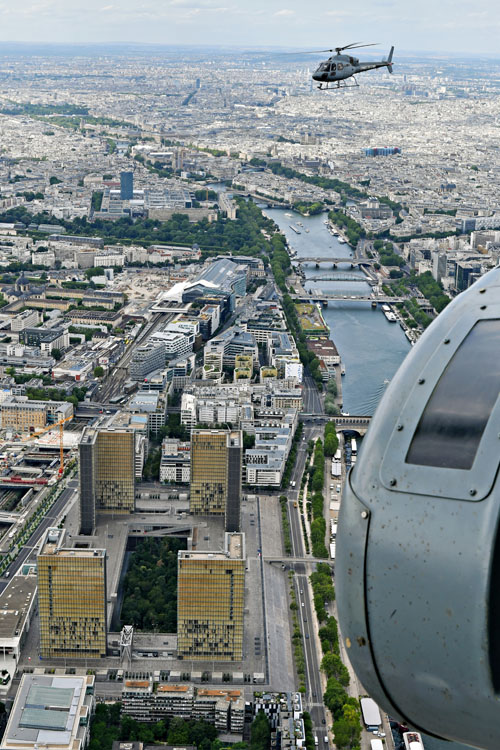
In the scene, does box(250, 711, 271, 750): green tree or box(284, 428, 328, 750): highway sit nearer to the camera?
box(250, 711, 271, 750): green tree

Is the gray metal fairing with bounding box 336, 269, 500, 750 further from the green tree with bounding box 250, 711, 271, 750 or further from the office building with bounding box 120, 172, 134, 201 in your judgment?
the office building with bounding box 120, 172, 134, 201

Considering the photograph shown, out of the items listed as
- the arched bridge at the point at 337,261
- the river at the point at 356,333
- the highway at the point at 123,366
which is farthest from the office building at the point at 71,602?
the arched bridge at the point at 337,261

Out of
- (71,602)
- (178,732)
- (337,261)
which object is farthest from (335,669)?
(337,261)

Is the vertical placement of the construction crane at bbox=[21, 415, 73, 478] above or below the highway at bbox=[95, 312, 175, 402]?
below

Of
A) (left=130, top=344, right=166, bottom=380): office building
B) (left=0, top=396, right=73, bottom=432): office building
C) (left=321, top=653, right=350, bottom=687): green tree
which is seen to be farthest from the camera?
(left=130, top=344, right=166, bottom=380): office building

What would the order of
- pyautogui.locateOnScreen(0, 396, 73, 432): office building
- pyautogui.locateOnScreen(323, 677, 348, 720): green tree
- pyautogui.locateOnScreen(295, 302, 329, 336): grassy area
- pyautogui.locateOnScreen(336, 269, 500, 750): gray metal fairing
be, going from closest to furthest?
1. pyautogui.locateOnScreen(336, 269, 500, 750): gray metal fairing
2. pyautogui.locateOnScreen(323, 677, 348, 720): green tree
3. pyautogui.locateOnScreen(0, 396, 73, 432): office building
4. pyautogui.locateOnScreen(295, 302, 329, 336): grassy area

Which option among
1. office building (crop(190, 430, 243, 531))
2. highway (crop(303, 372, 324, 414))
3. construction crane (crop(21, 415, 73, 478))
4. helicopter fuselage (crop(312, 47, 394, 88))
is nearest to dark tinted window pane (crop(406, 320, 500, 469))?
helicopter fuselage (crop(312, 47, 394, 88))

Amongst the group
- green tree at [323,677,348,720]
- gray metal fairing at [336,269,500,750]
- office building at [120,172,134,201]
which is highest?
office building at [120,172,134,201]
